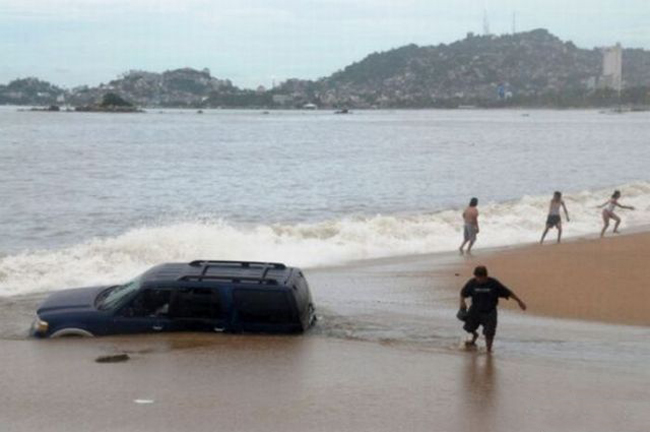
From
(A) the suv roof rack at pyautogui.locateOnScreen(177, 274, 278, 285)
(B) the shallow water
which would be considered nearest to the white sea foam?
(B) the shallow water

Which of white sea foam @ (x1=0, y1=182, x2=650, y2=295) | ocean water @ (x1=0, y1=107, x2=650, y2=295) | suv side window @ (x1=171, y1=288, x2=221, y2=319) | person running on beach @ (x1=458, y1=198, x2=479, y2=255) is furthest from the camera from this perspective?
ocean water @ (x1=0, y1=107, x2=650, y2=295)

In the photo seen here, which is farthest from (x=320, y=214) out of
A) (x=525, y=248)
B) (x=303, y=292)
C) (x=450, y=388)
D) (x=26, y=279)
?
(x=450, y=388)

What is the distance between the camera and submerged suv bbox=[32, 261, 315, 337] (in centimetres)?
1569

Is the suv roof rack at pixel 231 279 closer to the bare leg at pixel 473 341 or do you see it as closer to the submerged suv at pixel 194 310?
the submerged suv at pixel 194 310

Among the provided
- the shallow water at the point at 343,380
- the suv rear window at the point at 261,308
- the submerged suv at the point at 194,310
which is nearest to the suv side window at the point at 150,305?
the submerged suv at the point at 194,310

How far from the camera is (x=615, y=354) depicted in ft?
51.4

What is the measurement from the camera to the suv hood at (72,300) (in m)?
16.2

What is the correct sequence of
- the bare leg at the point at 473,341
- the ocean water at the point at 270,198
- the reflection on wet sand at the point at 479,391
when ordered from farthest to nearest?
the ocean water at the point at 270,198 → the bare leg at the point at 473,341 → the reflection on wet sand at the point at 479,391

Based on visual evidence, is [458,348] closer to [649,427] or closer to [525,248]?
[649,427]

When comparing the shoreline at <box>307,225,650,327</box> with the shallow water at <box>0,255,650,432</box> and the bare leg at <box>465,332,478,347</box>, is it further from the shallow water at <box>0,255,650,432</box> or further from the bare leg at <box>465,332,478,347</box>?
the bare leg at <box>465,332,478,347</box>

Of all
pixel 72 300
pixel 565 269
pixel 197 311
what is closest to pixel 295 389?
pixel 197 311

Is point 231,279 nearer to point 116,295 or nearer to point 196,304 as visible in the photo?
point 196,304

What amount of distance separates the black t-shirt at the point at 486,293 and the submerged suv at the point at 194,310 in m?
2.46

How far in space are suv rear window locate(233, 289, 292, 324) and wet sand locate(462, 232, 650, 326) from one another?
5778 mm
